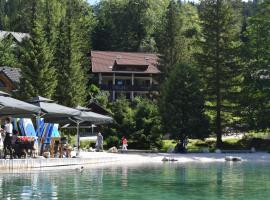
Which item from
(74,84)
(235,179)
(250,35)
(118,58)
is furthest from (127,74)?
(235,179)

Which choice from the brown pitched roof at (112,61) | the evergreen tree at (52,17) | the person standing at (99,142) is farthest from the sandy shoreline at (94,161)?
the brown pitched roof at (112,61)

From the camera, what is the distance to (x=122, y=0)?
9294 cm

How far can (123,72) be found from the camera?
254 ft

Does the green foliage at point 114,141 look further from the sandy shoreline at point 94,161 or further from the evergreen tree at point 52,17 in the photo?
the evergreen tree at point 52,17

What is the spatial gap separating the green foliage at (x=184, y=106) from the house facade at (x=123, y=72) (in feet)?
Result: 99.4

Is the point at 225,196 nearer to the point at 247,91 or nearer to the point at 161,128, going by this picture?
the point at 161,128

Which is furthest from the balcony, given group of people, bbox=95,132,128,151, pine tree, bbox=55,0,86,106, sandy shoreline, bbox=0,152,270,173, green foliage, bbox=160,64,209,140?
sandy shoreline, bbox=0,152,270,173

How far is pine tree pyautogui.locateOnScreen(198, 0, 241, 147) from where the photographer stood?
145 ft

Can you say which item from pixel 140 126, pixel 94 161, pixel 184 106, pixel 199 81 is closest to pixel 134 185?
pixel 94 161

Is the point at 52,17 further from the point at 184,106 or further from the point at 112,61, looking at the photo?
the point at 184,106

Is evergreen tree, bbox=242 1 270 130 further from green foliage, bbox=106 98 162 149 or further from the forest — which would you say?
green foliage, bbox=106 98 162 149

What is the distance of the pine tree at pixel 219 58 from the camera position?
44.2m

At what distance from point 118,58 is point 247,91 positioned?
3432cm

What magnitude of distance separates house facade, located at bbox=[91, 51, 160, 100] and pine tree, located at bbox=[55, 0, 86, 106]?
2071 cm
